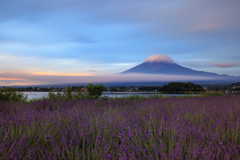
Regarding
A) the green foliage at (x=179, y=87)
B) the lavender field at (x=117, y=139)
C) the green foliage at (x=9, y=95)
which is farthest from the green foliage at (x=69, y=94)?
the green foliage at (x=179, y=87)

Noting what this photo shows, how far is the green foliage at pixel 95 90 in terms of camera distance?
11.1 metres

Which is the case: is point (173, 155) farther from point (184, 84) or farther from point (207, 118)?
point (184, 84)

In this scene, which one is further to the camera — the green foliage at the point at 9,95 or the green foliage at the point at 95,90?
the green foliage at the point at 95,90

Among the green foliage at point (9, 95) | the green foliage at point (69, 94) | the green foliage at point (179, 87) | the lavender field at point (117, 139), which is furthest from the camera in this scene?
the green foliage at point (179, 87)

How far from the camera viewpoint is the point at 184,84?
23.2m

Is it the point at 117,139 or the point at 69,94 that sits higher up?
the point at 69,94

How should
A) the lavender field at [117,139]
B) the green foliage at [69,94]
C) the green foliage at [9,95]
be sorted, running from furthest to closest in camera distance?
the green foliage at [69,94], the green foliage at [9,95], the lavender field at [117,139]

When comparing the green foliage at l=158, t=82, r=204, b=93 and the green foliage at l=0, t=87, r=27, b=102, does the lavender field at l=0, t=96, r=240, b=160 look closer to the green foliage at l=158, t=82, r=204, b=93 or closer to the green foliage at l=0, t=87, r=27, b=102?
the green foliage at l=0, t=87, r=27, b=102

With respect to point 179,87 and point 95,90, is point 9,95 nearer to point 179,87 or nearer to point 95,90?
point 95,90

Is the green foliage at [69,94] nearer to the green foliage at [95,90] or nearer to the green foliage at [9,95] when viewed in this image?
the green foliage at [95,90]

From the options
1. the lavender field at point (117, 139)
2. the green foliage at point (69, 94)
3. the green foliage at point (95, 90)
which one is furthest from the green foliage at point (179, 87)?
the lavender field at point (117, 139)

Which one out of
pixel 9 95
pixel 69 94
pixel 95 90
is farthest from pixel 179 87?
pixel 9 95

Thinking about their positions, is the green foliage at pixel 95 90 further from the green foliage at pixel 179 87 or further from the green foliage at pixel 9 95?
the green foliage at pixel 179 87

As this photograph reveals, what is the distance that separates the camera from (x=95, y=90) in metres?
11.3
